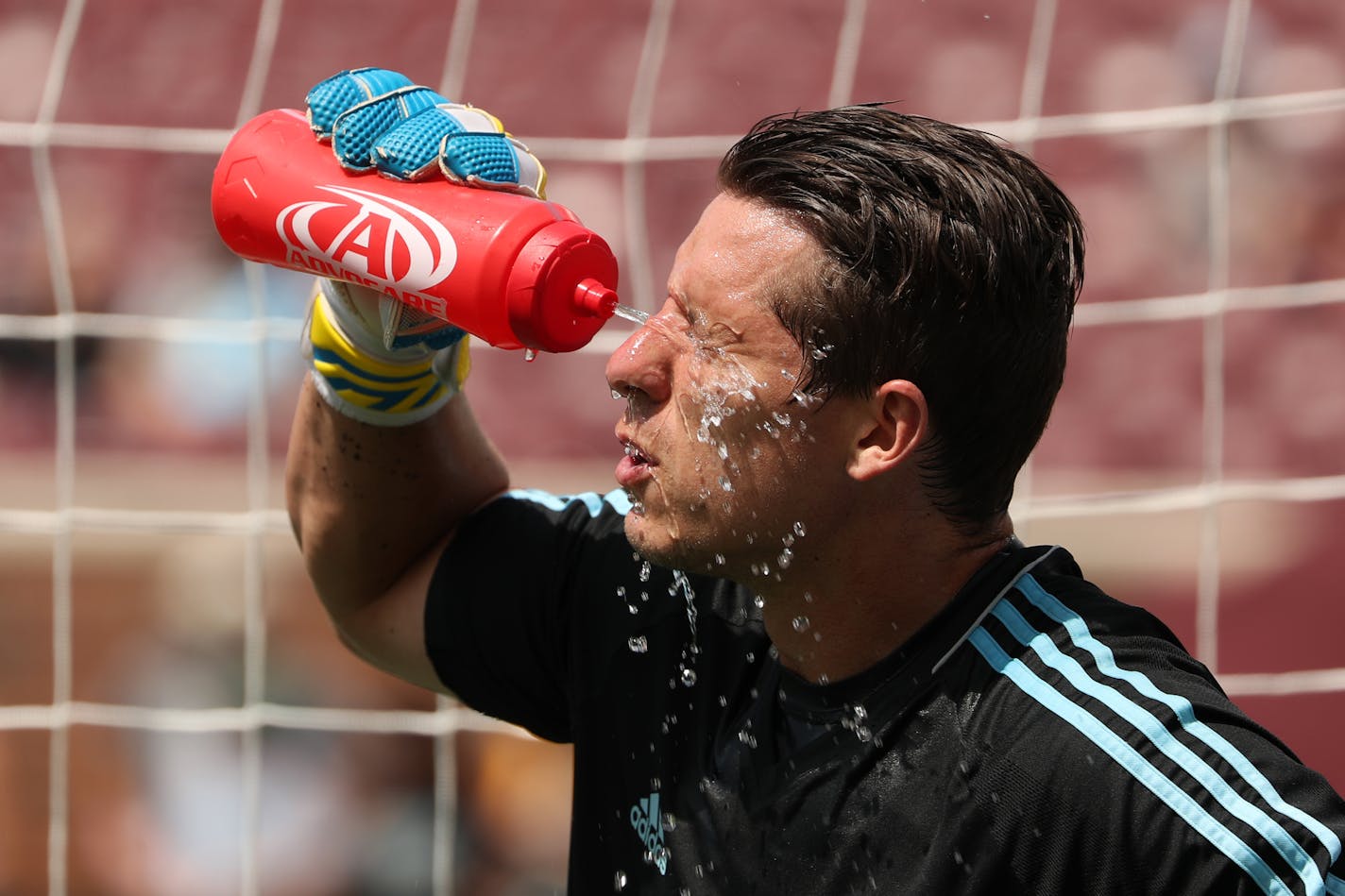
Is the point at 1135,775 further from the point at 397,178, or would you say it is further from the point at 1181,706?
the point at 397,178

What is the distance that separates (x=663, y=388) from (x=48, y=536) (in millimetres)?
2149

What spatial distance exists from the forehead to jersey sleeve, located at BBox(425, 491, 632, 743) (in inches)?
14.0

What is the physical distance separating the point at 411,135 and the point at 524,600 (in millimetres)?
544

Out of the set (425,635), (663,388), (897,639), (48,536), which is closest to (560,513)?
(425,635)

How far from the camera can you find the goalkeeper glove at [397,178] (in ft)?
4.70

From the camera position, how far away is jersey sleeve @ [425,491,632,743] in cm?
166

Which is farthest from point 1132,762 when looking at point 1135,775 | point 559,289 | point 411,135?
point 411,135

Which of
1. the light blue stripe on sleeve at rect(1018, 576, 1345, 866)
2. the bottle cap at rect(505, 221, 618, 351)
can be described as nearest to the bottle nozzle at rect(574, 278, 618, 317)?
the bottle cap at rect(505, 221, 618, 351)

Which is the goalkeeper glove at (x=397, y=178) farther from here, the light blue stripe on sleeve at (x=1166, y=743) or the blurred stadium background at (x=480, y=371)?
the blurred stadium background at (x=480, y=371)

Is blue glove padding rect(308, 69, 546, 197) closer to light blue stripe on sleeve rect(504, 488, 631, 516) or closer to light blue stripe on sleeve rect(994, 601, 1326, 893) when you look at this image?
light blue stripe on sleeve rect(504, 488, 631, 516)

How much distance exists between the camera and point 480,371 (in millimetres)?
2914

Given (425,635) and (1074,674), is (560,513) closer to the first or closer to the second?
(425,635)

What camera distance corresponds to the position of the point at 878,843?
1.33 m

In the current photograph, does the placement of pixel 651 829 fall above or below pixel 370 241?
below
